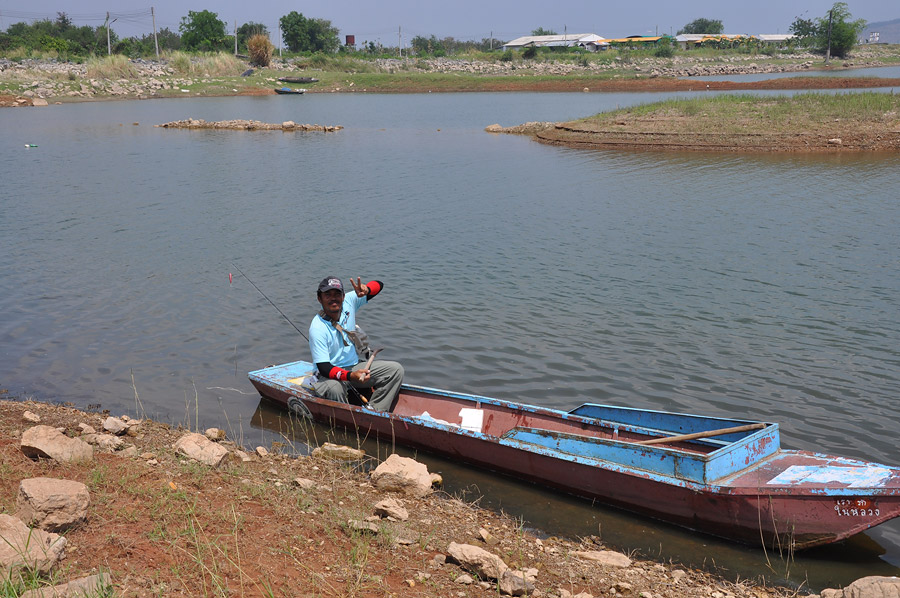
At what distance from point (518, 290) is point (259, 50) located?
84638 millimetres

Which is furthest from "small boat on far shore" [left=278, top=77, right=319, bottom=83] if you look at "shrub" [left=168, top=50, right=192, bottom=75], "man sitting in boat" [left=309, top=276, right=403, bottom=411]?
"man sitting in boat" [left=309, top=276, right=403, bottom=411]

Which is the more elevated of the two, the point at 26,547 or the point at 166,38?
the point at 166,38

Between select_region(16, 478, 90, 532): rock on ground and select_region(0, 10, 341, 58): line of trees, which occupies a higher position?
select_region(0, 10, 341, 58): line of trees

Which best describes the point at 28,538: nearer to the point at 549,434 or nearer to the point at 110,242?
the point at 549,434

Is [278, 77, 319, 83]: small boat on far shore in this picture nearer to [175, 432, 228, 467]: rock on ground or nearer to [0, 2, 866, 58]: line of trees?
[0, 2, 866, 58]: line of trees

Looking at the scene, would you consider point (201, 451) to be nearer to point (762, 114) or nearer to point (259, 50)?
point (762, 114)

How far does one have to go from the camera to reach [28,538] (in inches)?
180

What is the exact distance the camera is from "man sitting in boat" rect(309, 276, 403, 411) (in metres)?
8.68

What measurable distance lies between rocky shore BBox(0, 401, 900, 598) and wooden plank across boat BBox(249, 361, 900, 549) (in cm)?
68

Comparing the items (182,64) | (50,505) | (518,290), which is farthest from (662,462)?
(182,64)

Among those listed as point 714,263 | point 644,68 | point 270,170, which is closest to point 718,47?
point 644,68

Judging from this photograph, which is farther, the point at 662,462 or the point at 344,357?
the point at 344,357

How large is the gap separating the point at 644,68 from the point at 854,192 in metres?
82.1

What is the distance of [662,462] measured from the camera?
7254 mm
